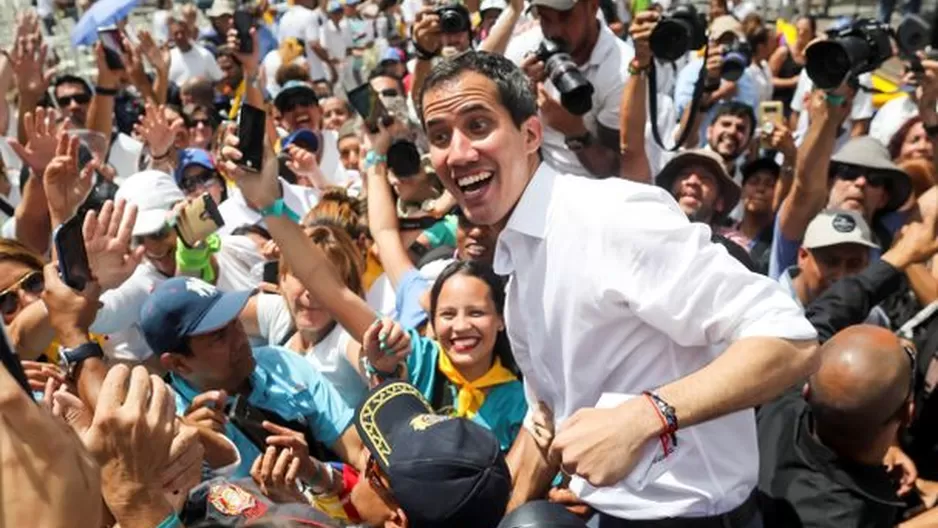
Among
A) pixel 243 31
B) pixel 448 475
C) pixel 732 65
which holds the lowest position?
pixel 732 65

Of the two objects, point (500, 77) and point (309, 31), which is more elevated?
point (500, 77)

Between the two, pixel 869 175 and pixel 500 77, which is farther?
pixel 869 175

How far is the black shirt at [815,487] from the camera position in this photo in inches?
86.6

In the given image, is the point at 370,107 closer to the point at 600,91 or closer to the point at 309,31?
the point at 600,91

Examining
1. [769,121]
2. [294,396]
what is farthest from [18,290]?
[769,121]

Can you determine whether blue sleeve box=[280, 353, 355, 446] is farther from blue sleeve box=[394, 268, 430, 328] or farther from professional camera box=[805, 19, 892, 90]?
professional camera box=[805, 19, 892, 90]

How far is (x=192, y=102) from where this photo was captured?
727 centimetres

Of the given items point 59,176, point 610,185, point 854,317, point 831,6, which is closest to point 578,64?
point 854,317

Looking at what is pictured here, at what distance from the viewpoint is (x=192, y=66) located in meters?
9.77

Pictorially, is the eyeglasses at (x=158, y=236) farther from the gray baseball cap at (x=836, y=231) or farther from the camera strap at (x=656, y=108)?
the gray baseball cap at (x=836, y=231)

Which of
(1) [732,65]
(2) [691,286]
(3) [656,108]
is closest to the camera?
(2) [691,286]

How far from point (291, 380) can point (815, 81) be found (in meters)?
2.14

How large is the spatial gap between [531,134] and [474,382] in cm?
107

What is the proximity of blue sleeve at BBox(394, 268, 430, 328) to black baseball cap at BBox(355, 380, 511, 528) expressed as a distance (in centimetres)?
130
